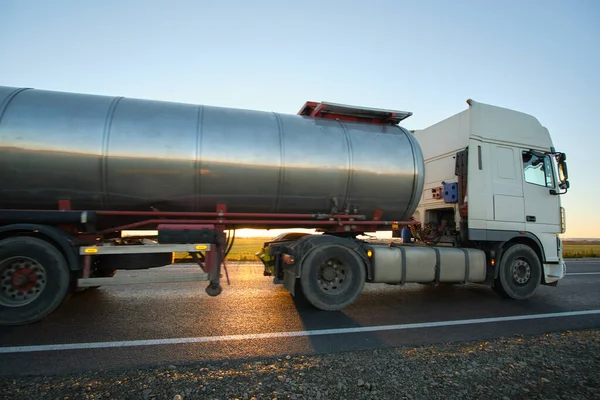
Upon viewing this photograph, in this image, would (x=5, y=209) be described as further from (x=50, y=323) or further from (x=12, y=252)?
(x=50, y=323)

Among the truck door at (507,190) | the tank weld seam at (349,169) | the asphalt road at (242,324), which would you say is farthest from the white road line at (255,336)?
the tank weld seam at (349,169)

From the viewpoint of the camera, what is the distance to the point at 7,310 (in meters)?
4.43

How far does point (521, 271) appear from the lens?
23.6ft

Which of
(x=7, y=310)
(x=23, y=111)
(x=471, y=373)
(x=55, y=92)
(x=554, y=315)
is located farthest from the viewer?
(x=554, y=315)

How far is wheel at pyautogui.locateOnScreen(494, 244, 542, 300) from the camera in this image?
7000 mm

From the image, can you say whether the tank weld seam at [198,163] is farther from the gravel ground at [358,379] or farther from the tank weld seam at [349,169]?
the gravel ground at [358,379]

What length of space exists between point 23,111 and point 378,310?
247 inches

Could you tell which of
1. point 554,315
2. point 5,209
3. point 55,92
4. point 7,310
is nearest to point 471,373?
point 554,315

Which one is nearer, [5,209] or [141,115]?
[5,209]

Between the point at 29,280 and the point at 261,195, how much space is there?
340cm

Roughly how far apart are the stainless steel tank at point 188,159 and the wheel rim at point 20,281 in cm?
86

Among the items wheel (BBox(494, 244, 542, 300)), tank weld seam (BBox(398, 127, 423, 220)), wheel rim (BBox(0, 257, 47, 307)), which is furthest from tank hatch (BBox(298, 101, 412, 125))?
wheel rim (BBox(0, 257, 47, 307))

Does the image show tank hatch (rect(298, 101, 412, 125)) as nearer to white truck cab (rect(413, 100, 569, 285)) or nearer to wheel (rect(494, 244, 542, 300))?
white truck cab (rect(413, 100, 569, 285))

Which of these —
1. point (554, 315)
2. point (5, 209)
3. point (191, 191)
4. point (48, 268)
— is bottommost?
point (554, 315)
